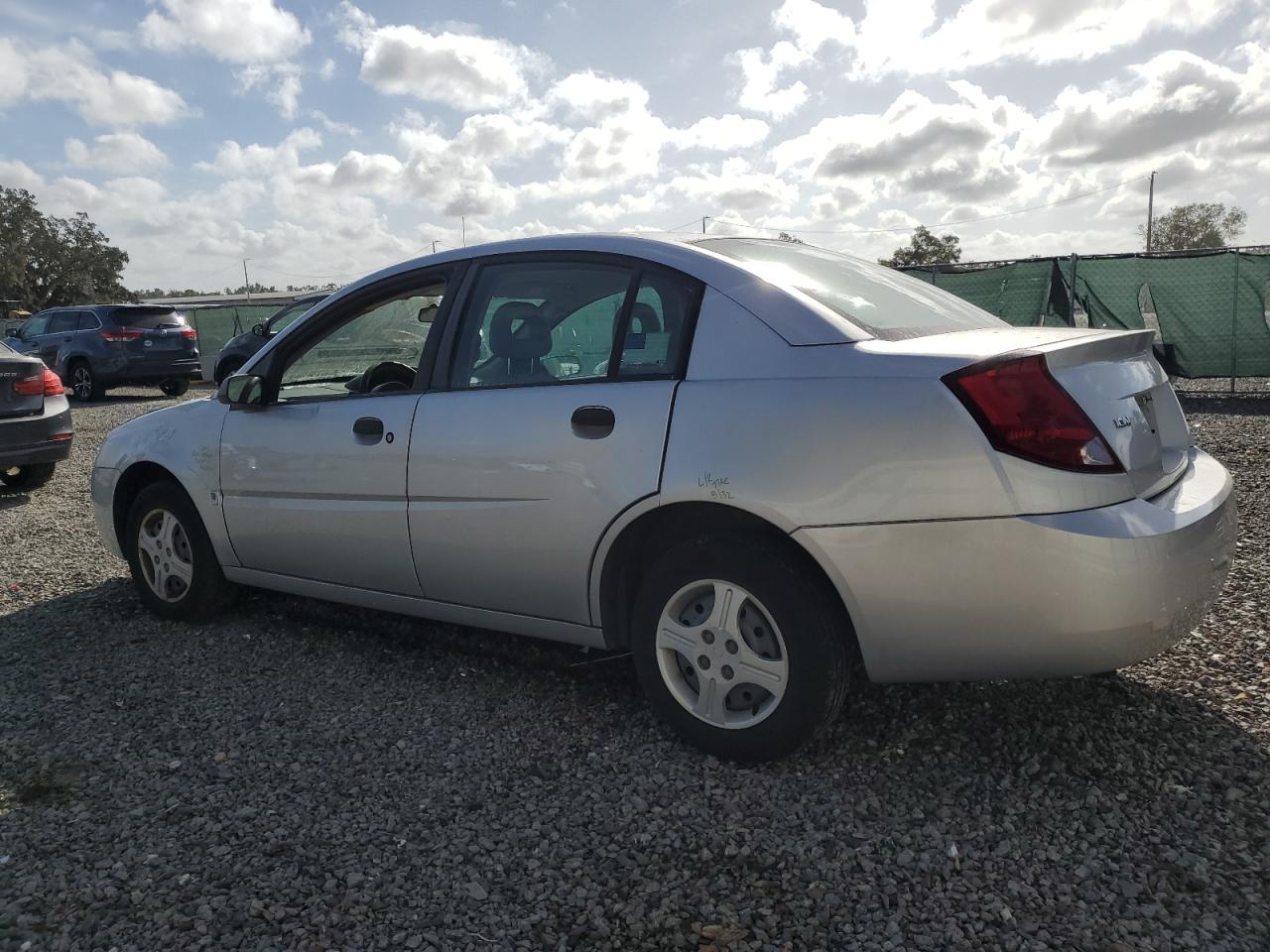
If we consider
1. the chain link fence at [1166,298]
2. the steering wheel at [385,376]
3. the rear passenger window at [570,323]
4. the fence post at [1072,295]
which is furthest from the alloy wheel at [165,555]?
the fence post at [1072,295]

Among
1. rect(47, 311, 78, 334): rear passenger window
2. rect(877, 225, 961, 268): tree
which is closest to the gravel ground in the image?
rect(47, 311, 78, 334): rear passenger window

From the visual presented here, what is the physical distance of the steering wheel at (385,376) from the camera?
13.4 feet

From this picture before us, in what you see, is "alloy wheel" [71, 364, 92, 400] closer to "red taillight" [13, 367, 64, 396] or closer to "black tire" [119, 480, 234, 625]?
"red taillight" [13, 367, 64, 396]

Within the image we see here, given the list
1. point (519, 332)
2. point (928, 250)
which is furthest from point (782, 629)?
point (928, 250)

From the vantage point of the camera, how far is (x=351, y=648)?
13.8 ft

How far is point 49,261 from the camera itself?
60938 millimetres

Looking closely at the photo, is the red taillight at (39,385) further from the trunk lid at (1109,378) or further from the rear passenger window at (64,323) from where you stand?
the rear passenger window at (64,323)

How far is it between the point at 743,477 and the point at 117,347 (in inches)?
676

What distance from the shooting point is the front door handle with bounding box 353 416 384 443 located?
3.67 metres

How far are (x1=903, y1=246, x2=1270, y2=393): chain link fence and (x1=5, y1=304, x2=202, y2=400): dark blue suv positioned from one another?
13.1m

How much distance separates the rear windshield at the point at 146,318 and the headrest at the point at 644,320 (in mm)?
16611

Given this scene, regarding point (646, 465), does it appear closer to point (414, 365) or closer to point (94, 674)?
point (414, 365)

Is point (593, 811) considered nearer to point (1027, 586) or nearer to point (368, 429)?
point (1027, 586)

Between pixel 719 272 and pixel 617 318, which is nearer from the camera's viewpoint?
pixel 719 272
